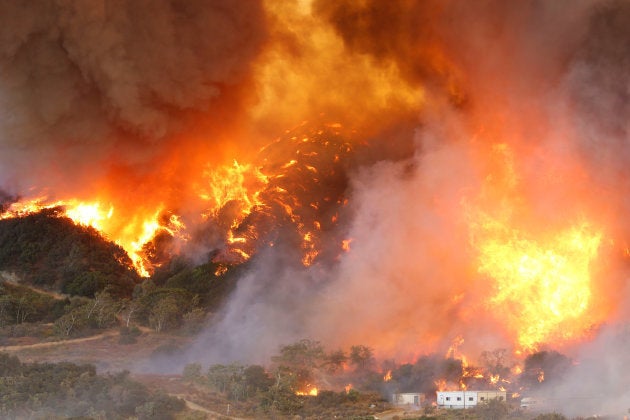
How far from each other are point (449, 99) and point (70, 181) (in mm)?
26131

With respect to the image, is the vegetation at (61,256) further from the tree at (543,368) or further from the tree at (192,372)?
the tree at (543,368)

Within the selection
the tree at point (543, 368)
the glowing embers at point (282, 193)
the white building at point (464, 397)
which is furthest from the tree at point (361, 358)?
the glowing embers at point (282, 193)

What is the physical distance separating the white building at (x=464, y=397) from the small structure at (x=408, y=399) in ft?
3.23

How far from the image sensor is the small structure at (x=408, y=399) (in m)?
38.1

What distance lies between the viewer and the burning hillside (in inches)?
1687

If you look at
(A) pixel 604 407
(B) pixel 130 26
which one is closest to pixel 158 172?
(B) pixel 130 26

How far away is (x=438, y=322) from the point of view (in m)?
43.3

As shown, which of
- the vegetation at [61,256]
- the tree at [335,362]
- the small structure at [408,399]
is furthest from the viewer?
the vegetation at [61,256]

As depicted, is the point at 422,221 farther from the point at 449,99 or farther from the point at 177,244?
the point at 177,244

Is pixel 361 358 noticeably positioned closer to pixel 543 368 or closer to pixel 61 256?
pixel 543 368

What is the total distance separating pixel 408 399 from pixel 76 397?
14.6m

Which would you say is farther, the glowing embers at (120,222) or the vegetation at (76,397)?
the glowing embers at (120,222)

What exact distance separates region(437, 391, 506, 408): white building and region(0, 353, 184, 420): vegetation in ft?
38.3

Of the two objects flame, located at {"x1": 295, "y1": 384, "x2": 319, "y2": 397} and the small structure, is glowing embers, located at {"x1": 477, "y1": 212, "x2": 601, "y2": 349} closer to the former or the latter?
the small structure
